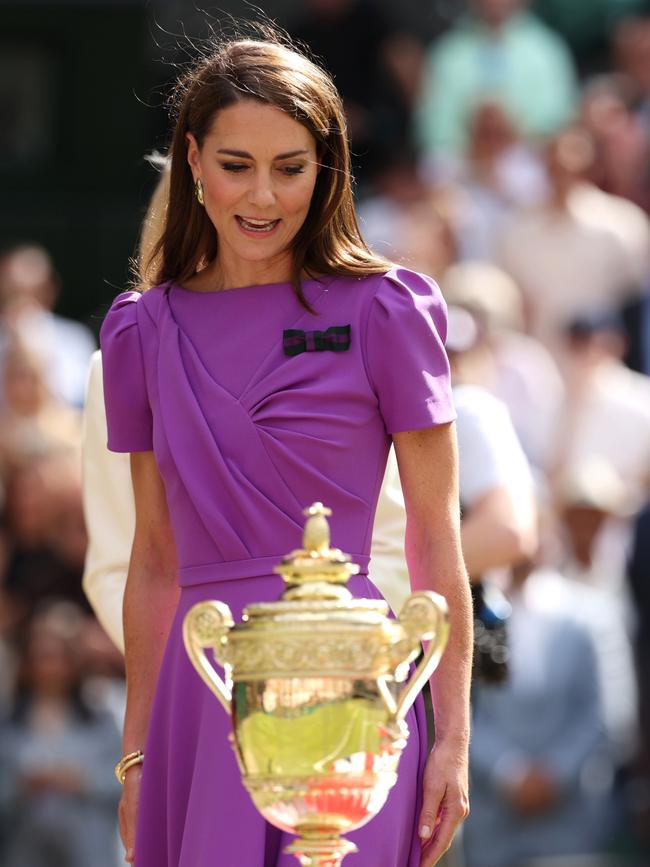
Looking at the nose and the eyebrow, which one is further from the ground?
the eyebrow

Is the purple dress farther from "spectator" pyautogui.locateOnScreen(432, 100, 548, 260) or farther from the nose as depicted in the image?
"spectator" pyautogui.locateOnScreen(432, 100, 548, 260)

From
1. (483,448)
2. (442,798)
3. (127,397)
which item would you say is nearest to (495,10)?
(483,448)

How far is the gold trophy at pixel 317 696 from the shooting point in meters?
2.95

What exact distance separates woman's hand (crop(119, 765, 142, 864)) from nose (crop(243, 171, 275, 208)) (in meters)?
1.00

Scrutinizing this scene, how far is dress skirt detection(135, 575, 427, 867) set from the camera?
340 centimetres

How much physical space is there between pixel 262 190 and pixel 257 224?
0.29ft

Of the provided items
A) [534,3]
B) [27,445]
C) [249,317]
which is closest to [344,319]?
[249,317]

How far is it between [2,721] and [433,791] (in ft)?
16.2

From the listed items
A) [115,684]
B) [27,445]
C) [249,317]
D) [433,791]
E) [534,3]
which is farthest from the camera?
[534,3]

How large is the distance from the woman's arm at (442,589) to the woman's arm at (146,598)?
18.1 inches

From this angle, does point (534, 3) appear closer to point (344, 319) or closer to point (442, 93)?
point (442, 93)

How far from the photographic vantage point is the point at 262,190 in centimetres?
353

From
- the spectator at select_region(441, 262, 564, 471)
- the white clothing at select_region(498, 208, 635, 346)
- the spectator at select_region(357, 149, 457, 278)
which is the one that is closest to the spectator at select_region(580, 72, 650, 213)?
the white clothing at select_region(498, 208, 635, 346)

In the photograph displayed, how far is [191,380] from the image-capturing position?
11.9ft
